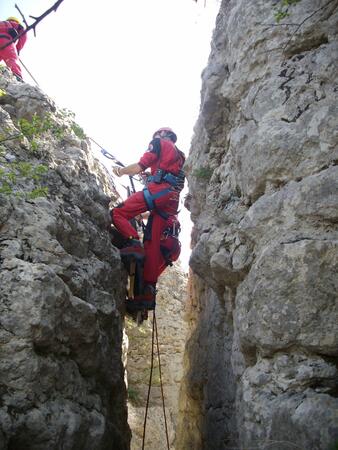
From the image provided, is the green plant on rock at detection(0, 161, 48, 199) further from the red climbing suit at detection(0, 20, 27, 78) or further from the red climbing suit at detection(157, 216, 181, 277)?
the red climbing suit at detection(0, 20, 27, 78)

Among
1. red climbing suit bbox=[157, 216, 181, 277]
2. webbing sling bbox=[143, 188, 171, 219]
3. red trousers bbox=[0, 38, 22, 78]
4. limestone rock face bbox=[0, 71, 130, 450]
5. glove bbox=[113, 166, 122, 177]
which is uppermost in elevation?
red trousers bbox=[0, 38, 22, 78]

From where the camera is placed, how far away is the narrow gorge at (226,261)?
3.85m

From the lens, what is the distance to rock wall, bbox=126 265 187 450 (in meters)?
11.1

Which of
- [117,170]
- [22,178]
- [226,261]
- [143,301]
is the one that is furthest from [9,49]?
[226,261]

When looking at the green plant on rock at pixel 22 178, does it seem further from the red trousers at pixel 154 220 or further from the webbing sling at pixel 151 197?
the webbing sling at pixel 151 197

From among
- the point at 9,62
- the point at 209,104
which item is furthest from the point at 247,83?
the point at 9,62

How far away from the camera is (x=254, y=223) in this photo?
4672 mm

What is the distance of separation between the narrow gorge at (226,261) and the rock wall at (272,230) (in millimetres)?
16

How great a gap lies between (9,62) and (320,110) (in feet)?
22.6

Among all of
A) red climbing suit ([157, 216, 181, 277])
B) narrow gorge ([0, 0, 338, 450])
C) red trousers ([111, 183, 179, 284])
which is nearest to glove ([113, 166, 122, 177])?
narrow gorge ([0, 0, 338, 450])

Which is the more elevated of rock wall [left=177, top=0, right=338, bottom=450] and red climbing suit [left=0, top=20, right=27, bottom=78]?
red climbing suit [left=0, top=20, right=27, bottom=78]

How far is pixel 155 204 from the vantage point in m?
7.77

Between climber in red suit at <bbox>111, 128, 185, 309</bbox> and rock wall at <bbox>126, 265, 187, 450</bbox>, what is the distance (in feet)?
16.7

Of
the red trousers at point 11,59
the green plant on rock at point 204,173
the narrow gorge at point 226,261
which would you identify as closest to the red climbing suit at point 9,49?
the red trousers at point 11,59
